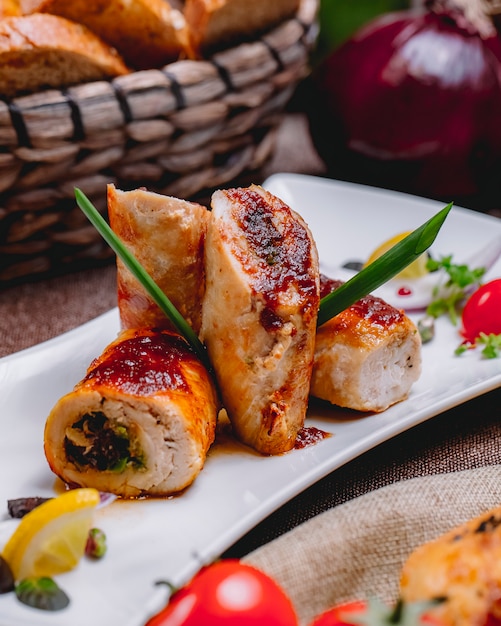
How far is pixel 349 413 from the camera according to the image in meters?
2.69

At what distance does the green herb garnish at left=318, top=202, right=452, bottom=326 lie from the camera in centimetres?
247

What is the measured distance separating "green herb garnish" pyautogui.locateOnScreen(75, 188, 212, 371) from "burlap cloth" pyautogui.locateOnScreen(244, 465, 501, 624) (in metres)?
0.64

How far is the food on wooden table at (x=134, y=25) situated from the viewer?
11.6ft

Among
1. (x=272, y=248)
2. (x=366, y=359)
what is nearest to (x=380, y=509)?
(x=366, y=359)

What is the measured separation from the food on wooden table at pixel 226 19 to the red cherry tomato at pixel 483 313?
5.32 feet

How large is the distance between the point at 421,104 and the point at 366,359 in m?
2.21

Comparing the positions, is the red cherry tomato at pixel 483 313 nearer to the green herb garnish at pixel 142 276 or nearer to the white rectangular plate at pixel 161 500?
the white rectangular plate at pixel 161 500

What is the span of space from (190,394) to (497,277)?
168cm

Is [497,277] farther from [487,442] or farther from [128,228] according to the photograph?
[128,228]

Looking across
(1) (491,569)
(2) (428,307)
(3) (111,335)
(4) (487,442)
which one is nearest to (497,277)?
(2) (428,307)

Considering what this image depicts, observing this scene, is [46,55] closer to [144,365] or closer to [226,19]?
[226,19]

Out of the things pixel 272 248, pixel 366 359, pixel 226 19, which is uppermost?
pixel 226 19

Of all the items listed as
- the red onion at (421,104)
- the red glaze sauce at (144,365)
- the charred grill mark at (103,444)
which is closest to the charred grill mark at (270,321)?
the red glaze sauce at (144,365)

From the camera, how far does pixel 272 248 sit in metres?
2.48
